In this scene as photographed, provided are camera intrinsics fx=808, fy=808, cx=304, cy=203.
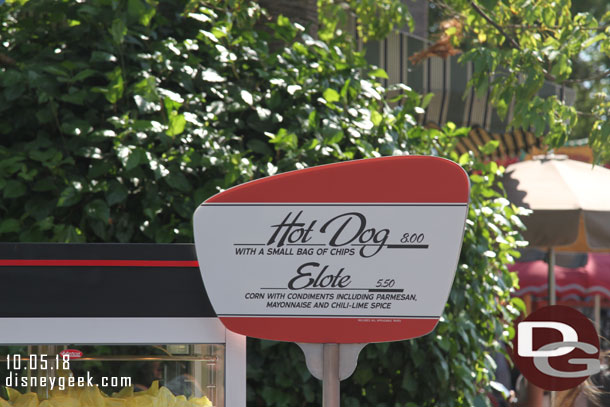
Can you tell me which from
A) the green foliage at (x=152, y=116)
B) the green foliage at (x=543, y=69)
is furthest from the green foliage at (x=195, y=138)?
the green foliage at (x=543, y=69)

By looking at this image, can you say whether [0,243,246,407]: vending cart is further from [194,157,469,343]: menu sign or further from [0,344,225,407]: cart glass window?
[194,157,469,343]: menu sign

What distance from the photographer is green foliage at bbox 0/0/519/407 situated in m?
3.62

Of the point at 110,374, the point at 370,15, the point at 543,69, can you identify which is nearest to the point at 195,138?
the point at 110,374

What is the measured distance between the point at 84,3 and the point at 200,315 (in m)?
2.23

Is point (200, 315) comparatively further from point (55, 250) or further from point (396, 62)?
point (396, 62)

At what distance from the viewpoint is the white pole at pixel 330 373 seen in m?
2.24

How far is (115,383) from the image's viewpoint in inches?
95.7

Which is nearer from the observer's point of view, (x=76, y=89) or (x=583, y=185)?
(x=76, y=89)

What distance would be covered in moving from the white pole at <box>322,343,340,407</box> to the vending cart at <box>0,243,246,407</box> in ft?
0.87

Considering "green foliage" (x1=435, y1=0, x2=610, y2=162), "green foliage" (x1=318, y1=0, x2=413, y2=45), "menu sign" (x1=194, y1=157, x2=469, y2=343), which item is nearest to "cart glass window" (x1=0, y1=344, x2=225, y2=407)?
"menu sign" (x1=194, y1=157, x2=469, y2=343)

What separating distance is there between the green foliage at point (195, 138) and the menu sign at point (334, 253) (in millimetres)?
1362

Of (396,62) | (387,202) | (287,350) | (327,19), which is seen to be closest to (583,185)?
(396,62)

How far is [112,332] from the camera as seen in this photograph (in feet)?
7.62

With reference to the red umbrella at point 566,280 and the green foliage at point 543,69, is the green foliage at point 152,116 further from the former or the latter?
the red umbrella at point 566,280
